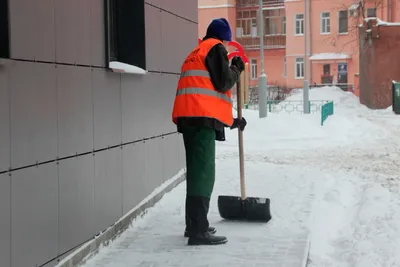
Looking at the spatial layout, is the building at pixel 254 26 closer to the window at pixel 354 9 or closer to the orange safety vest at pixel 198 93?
the window at pixel 354 9

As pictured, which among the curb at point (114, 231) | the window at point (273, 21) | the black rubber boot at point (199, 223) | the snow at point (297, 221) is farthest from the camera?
the window at point (273, 21)

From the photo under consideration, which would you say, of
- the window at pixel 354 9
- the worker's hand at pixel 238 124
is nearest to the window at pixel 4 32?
the worker's hand at pixel 238 124

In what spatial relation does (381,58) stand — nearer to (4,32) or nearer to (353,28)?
(353,28)

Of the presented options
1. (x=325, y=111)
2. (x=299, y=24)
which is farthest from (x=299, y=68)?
(x=325, y=111)

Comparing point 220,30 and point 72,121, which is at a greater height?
point 220,30

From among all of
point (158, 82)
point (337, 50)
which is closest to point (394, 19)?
point (337, 50)

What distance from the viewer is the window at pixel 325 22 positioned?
152 feet

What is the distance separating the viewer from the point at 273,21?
5525 centimetres

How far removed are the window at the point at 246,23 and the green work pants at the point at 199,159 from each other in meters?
50.1

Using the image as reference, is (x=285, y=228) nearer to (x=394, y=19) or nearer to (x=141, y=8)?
(x=141, y=8)

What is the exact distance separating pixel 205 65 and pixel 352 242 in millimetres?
2090

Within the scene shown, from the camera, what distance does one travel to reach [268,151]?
14.5 m

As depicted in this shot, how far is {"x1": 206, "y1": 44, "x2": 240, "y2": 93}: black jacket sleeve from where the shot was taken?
543 centimetres

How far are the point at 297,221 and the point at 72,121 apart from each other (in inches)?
107
